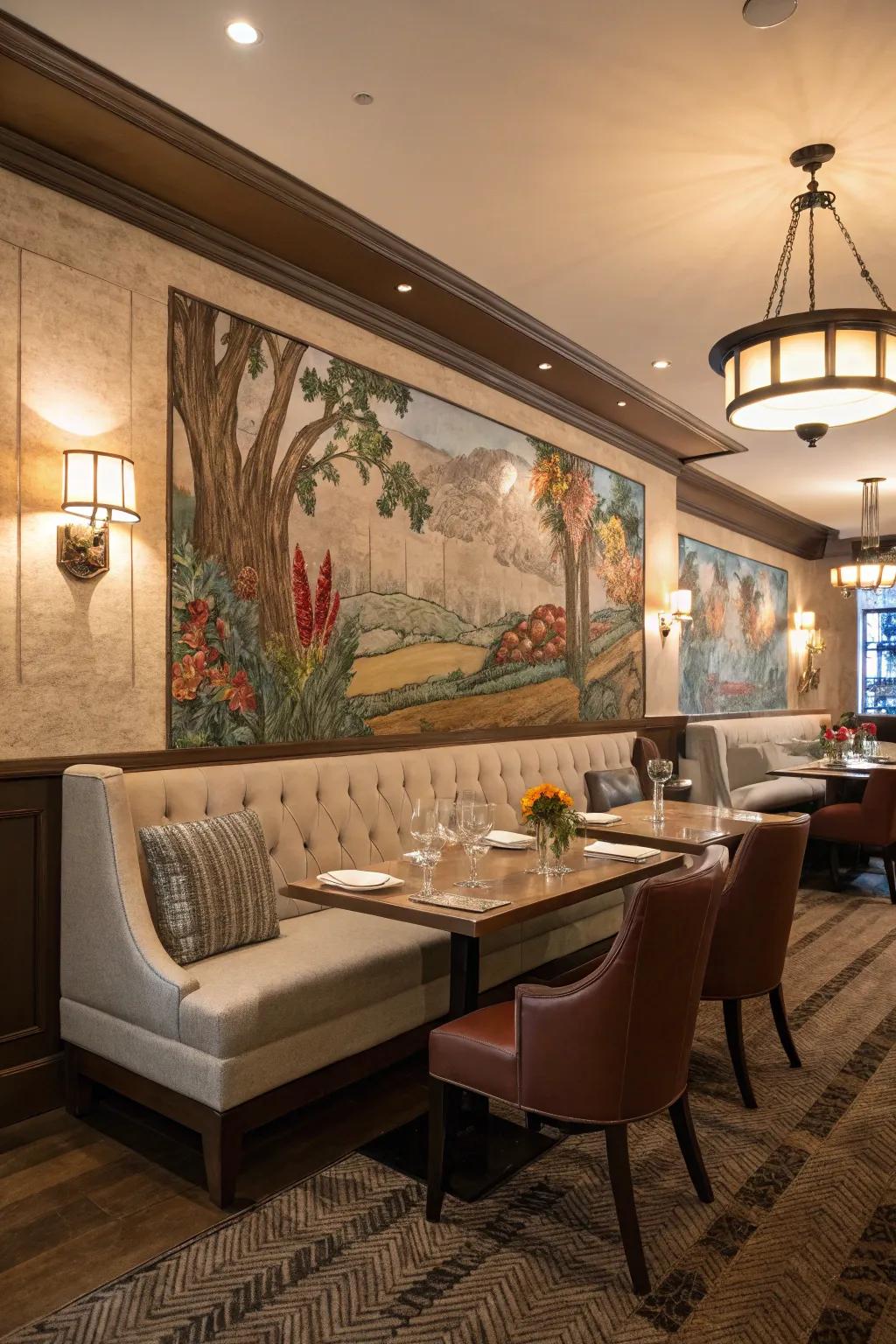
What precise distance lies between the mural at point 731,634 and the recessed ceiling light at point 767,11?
6167 millimetres

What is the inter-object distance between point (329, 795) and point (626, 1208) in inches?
86.0

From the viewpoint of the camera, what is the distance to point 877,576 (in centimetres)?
929

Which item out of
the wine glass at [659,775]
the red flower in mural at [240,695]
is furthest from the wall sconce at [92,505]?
the wine glass at [659,775]

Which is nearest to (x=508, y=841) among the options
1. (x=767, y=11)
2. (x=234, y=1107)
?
(x=234, y=1107)

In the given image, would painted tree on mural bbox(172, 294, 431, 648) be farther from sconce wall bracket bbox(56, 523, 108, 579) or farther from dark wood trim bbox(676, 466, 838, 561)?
dark wood trim bbox(676, 466, 838, 561)

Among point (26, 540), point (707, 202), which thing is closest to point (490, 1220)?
point (26, 540)

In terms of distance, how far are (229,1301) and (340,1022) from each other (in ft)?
3.08

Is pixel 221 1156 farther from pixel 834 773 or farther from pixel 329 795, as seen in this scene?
pixel 834 773

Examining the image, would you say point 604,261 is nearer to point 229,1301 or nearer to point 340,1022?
point 340,1022

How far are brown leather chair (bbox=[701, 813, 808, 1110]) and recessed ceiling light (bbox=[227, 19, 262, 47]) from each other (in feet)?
9.73

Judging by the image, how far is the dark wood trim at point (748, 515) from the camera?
8.55 m

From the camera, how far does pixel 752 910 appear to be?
10.3 ft

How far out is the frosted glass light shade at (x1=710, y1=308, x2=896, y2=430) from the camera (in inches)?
112

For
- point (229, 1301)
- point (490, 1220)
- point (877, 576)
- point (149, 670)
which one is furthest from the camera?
point (877, 576)
